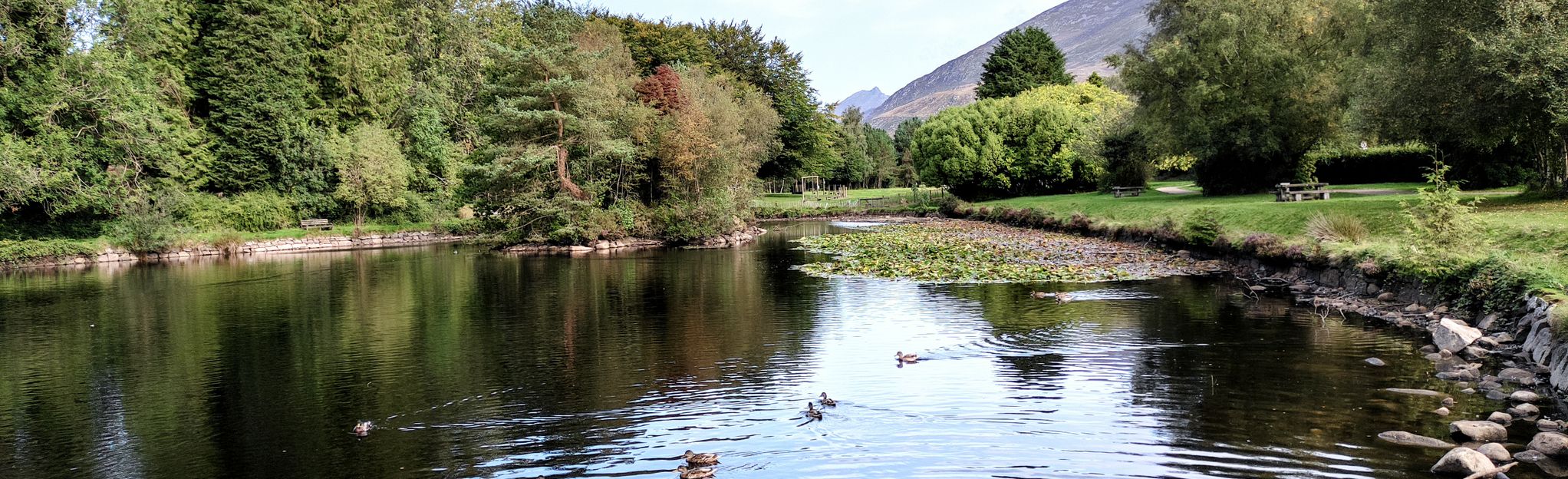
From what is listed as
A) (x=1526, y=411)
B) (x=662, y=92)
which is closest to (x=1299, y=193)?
(x=1526, y=411)

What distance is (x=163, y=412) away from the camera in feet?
37.0

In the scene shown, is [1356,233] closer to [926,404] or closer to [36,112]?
[926,404]

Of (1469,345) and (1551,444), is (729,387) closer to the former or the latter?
(1551,444)

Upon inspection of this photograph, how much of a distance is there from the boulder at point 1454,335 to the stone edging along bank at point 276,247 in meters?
44.9

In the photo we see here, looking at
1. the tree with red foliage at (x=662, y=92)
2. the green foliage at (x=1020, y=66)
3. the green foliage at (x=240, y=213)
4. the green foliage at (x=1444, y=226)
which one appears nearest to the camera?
the green foliage at (x=1444, y=226)

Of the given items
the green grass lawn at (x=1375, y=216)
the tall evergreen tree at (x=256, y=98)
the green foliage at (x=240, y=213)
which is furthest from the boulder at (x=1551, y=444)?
the tall evergreen tree at (x=256, y=98)

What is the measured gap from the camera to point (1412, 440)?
8727 mm

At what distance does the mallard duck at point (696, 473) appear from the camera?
321 inches

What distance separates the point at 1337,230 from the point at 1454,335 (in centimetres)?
808

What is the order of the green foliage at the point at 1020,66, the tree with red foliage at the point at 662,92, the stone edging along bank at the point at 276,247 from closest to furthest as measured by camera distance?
1. the stone edging along bank at the point at 276,247
2. the tree with red foliage at the point at 662,92
3. the green foliage at the point at 1020,66

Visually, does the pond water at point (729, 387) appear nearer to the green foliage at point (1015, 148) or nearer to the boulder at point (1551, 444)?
the boulder at point (1551, 444)

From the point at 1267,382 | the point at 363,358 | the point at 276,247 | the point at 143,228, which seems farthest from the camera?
the point at 276,247

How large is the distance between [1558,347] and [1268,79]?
25141 mm

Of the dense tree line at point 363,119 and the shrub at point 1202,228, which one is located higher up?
the dense tree line at point 363,119
